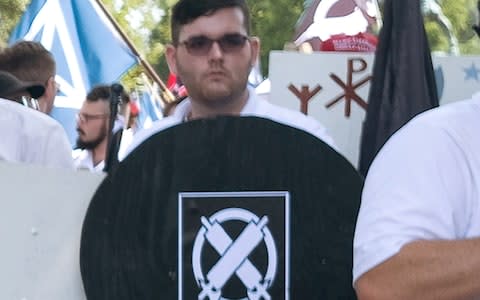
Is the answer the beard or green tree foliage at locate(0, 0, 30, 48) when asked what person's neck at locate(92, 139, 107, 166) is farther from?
green tree foliage at locate(0, 0, 30, 48)

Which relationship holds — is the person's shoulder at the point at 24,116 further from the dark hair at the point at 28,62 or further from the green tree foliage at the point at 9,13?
the green tree foliage at the point at 9,13

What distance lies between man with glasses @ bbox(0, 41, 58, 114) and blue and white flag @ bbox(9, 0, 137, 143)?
1.98 m

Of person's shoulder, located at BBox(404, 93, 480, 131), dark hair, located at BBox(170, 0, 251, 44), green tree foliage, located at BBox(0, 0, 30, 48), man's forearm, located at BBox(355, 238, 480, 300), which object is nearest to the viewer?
man's forearm, located at BBox(355, 238, 480, 300)

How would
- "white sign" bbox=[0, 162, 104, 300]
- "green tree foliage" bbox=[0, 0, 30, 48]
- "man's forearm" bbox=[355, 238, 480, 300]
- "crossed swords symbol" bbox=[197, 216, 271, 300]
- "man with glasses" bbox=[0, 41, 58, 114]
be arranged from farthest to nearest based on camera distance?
"green tree foliage" bbox=[0, 0, 30, 48] → "man with glasses" bbox=[0, 41, 58, 114] → "white sign" bbox=[0, 162, 104, 300] → "crossed swords symbol" bbox=[197, 216, 271, 300] → "man's forearm" bbox=[355, 238, 480, 300]

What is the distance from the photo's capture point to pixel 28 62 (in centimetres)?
534

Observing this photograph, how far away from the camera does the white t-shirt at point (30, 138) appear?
3631 mm

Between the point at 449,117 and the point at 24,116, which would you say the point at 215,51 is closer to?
the point at 24,116

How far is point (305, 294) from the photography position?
2.81 meters

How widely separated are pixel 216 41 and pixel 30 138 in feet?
2.06

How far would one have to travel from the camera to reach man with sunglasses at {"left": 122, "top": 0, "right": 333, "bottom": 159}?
3.60 meters

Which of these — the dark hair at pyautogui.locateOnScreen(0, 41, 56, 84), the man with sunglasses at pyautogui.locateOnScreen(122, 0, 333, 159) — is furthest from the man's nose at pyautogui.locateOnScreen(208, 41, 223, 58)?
the dark hair at pyautogui.locateOnScreen(0, 41, 56, 84)

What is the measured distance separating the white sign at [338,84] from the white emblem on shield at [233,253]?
1.68 m

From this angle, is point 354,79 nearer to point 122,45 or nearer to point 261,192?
point 261,192

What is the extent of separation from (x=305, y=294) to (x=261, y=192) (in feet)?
0.84
